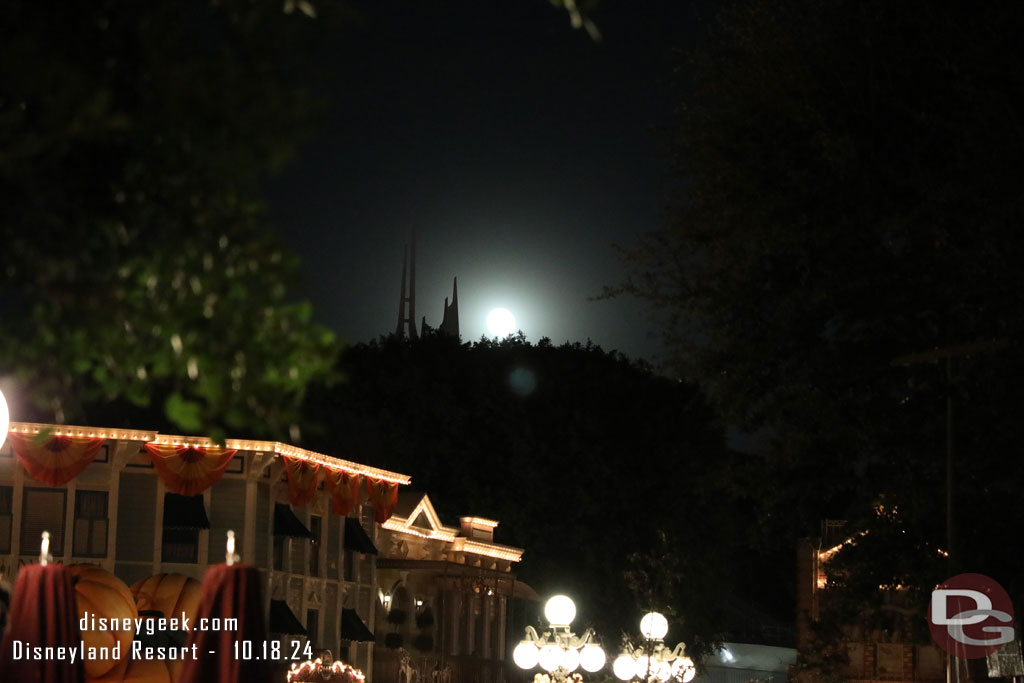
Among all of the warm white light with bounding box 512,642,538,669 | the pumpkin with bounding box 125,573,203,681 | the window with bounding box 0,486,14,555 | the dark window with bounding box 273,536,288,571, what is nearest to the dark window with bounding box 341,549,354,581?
the dark window with bounding box 273,536,288,571

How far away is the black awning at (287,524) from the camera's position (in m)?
31.7

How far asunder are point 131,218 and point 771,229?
13084mm

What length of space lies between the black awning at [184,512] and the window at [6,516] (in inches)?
118

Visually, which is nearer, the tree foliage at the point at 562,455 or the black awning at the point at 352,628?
the black awning at the point at 352,628

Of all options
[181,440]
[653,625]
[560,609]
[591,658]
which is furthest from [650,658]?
[181,440]

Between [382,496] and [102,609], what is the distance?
15.7m

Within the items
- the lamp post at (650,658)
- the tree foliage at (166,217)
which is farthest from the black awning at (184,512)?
the tree foliage at (166,217)

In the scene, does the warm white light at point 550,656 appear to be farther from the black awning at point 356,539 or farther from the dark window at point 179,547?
the black awning at point 356,539

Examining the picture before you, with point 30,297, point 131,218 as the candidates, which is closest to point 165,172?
point 131,218

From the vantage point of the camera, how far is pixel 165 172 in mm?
5617

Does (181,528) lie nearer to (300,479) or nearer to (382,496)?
(300,479)

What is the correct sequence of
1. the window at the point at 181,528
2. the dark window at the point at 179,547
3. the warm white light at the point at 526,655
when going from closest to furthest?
1. the warm white light at the point at 526,655
2. the window at the point at 181,528
3. the dark window at the point at 179,547

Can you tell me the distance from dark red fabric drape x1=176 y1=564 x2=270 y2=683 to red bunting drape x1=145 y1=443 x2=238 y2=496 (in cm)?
1809

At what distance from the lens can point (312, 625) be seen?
3381 centimetres
